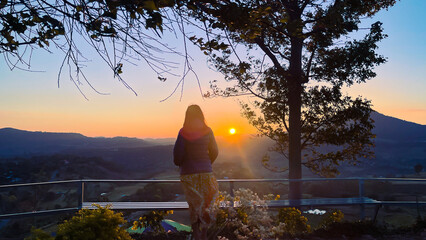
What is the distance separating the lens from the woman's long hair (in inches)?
195

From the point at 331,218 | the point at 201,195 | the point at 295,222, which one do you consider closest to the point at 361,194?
the point at 331,218

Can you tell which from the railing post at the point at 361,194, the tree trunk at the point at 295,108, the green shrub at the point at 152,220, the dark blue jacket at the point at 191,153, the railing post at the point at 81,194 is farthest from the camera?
the tree trunk at the point at 295,108

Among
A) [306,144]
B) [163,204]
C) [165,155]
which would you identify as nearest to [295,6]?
[306,144]

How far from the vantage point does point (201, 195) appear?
16.2 feet

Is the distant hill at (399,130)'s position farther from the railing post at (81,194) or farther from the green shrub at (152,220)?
the railing post at (81,194)

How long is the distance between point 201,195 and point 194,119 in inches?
40.3

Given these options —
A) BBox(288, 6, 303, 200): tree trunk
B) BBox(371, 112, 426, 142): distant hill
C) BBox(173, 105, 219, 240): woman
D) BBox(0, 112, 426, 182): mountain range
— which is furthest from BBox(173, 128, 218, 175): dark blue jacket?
BBox(371, 112, 426, 142): distant hill

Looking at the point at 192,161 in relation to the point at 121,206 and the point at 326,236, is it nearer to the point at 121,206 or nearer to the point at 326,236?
the point at 121,206

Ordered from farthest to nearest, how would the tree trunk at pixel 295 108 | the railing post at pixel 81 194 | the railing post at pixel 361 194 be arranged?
the tree trunk at pixel 295 108
the railing post at pixel 361 194
the railing post at pixel 81 194

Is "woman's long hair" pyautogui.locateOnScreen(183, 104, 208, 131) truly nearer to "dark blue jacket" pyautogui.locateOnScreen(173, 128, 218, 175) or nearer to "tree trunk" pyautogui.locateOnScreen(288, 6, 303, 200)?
"dark blue jacket" pyautogui.locateOnScreen(173, 128, 218, 175)

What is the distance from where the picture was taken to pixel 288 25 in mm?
3697

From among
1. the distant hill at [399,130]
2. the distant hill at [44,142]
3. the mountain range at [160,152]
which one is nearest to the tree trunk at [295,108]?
the mountain range at [160,152]

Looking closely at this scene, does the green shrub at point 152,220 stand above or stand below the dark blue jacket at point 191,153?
below

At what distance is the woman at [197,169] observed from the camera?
4902 mm
